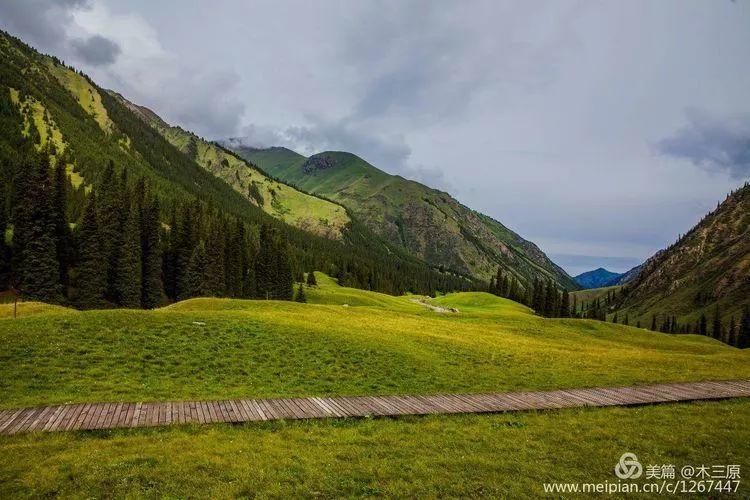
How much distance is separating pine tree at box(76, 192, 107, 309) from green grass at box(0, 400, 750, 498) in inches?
3044

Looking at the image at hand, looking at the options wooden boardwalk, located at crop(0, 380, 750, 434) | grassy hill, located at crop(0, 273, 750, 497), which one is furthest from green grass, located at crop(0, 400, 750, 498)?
wooden boardwalk, located at crop(0, 380, 750, 434)

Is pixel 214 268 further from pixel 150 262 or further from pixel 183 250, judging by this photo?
pixel 150 262

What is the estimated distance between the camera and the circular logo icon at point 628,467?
544 inches

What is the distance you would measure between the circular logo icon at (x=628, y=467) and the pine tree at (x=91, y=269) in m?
90.3

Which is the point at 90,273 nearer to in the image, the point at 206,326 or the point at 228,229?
the point at 228,229

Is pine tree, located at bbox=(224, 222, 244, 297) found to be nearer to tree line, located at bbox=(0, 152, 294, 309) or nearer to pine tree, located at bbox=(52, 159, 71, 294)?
tree line, located at bbox=(0, 152, 294, 309)

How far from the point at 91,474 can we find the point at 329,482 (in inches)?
279

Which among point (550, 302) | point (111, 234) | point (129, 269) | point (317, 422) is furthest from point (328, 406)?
point (550, 302)

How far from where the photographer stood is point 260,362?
29.8 meters

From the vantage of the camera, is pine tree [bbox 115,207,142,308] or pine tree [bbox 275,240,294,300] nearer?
pine tree [bbox 115,207,142,308]

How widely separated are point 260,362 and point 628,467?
23114 mm

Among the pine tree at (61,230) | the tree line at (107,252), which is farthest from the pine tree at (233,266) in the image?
the pine tree at (61,230)

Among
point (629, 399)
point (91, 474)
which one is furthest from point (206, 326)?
point (629, 399)

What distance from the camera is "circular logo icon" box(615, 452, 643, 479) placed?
13828mm
